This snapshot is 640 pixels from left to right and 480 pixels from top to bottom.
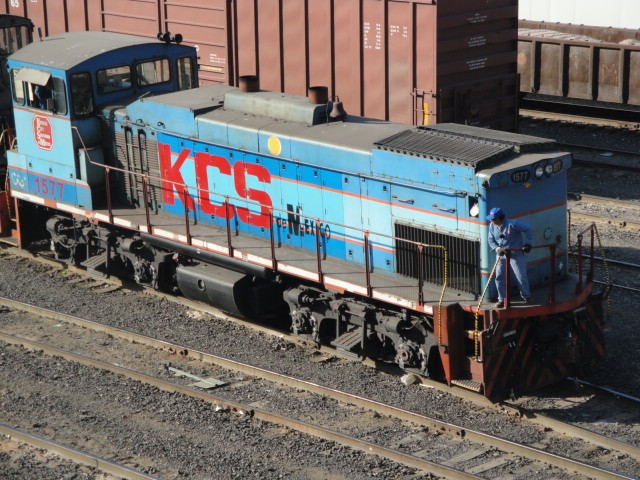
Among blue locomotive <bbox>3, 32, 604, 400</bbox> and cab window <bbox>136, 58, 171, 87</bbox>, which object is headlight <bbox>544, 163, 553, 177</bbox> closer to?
blue locomotive <bbox>3, 32, 604, 400</bbox>

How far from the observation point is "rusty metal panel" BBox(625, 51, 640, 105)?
2392 centimetres

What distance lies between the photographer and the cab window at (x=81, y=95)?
15.0 metres

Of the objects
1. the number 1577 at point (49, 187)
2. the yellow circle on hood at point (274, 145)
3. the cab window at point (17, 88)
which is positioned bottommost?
the number 1577 at point (49, 187)

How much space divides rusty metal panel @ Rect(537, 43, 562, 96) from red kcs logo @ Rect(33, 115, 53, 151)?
1387 centimetres

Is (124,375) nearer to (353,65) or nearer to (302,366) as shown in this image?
(302,366)

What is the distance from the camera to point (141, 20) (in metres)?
22.6

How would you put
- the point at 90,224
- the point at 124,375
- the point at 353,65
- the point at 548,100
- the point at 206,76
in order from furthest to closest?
the point at 548,100 → the point at 206,76 → the point at 353,65 → the point at 90,224 → the point at 124,375

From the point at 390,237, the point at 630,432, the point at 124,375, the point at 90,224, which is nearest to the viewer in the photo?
the point at 630,432

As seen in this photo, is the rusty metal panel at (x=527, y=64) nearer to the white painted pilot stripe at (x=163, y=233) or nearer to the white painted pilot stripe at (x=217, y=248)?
the white painted pilot stripe at (x=163, y=233)

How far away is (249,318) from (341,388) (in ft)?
7.77

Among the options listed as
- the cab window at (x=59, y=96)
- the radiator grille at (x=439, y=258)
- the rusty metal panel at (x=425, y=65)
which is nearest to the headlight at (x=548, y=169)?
the radiator grille at (x=439, y=258)

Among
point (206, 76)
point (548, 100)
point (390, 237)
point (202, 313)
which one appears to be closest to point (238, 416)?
point (390, 237)

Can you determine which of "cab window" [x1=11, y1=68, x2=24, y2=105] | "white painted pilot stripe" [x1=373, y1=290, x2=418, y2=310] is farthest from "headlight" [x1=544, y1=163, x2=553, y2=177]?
"cab window" [x1=11, y1=68, x2=24, y2=105]

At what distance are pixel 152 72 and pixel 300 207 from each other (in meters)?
3.93
